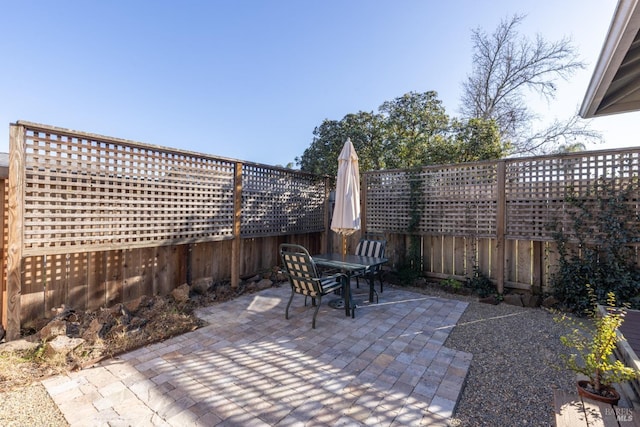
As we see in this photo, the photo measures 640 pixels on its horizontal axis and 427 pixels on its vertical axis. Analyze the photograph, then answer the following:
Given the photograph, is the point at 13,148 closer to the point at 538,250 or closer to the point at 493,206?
the point at 493,206

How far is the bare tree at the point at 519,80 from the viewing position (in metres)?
10.0

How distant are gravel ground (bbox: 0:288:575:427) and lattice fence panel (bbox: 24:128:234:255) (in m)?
1.69

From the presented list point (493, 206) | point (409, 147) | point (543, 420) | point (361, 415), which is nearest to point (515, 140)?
point (409, 147)

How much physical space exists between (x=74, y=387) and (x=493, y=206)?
234 inches

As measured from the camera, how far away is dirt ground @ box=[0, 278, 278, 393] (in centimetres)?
246

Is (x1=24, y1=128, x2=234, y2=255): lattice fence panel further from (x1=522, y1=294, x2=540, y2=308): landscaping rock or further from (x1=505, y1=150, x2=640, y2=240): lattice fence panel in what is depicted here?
(x1=522, y1=294, x2=540, y2=308): landscaping rock

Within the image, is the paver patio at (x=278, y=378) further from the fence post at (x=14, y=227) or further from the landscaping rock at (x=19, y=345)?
the fence post at (x=14, y=227)

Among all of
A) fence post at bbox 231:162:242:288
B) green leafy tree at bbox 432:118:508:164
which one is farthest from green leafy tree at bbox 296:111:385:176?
fence post at bbox 231:162:242:288

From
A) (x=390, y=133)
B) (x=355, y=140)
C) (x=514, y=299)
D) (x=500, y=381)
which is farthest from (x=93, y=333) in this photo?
(x=390, y=133)

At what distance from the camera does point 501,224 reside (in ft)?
15.6

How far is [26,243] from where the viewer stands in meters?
2.91

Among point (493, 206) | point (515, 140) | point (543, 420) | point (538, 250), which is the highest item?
point (515, 140)

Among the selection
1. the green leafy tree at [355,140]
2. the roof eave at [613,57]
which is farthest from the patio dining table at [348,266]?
the green leafy tree at [355,140]

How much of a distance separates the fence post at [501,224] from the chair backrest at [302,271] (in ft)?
11.0
